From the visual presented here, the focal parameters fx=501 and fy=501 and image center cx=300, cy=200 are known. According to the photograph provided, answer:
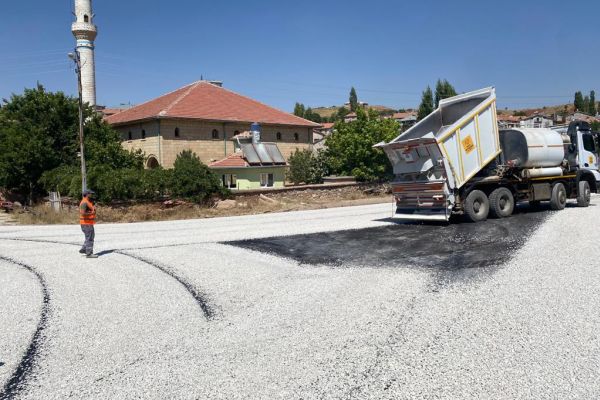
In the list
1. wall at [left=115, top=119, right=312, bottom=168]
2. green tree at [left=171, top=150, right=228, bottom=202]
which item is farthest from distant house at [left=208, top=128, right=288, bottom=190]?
green tree at [left=171, top=150, right=228, bottom=202]

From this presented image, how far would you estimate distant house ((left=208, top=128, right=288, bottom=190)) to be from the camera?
110 ft

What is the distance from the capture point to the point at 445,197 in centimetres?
1405

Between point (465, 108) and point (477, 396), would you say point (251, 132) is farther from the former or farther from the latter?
point (477, 396)

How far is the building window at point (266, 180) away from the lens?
34600 millimetres

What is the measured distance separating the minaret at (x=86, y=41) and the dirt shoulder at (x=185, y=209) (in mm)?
20779

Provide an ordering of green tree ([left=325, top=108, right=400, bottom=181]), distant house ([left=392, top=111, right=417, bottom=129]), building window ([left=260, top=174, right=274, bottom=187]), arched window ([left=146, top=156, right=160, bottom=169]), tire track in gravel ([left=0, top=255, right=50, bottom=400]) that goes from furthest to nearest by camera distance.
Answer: distant house ([left=392, top=111, right=417, bottom=129]) → arched window ([left=146, top=156, right=160, bottom=169]) → building window ([left=260, top=174, right=274, bottom=187]) → green tree ([left=325, top=108, right=400, bottom=181]) → tire track in gravel ([left=0, top=255, right=50, bottom=400])

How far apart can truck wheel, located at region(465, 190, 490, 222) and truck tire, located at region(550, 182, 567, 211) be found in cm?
359

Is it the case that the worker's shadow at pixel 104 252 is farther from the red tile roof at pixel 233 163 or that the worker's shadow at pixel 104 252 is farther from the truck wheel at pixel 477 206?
the red tile roof at pixel 233 163

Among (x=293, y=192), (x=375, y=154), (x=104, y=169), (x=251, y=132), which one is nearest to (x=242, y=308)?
(x=104, y=169)

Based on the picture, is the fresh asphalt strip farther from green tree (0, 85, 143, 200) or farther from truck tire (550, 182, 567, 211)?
green tree (0, 85, 143, 200)

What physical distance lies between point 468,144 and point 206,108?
2769 centimetres

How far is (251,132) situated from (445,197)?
82.3 feet

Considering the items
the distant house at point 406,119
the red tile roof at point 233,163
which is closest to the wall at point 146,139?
the red tile roof at point 233,163

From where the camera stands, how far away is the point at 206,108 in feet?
127
